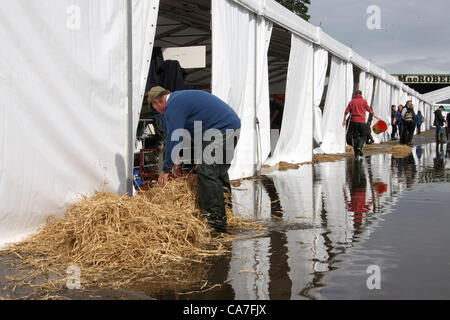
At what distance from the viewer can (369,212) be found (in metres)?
6.50

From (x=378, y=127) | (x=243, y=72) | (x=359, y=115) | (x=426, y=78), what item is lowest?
(x=359, y=115)

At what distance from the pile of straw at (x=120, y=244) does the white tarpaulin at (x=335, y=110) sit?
39.5 feet

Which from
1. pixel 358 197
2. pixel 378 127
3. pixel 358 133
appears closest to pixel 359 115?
pixel 358 133

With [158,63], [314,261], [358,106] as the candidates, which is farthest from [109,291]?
[358,106]

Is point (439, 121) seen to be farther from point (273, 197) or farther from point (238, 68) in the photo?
point (273, 197)

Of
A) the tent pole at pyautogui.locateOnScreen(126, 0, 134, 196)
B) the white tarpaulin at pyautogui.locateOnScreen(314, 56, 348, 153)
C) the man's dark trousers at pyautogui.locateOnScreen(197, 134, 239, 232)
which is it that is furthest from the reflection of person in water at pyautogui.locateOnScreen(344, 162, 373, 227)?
the white tarpaulin at pyautogui.locateOnScreen(314, 56, 348, 153)

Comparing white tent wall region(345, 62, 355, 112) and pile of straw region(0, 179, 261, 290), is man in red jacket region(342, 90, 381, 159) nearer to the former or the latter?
white tent wall region(345, 62, 355, 112)

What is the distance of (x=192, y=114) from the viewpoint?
5207 millimetres

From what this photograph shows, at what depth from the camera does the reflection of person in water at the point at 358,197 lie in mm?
6371

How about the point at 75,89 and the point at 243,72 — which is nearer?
the point at 75,89

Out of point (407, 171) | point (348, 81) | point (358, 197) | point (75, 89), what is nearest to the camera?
point (75, 89)

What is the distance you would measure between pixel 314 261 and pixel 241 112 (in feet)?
19.5

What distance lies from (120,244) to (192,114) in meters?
1.56

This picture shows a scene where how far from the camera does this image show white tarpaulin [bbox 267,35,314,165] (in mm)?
12797
